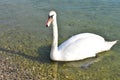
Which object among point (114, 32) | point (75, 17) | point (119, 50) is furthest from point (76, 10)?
point (119, 50)

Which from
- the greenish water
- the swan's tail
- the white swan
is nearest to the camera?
the greenish water

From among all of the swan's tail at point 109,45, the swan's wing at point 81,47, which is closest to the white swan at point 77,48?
the swan's wing at point 81,47

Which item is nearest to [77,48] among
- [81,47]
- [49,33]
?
[81,47]

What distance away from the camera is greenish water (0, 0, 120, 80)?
9.44 meters

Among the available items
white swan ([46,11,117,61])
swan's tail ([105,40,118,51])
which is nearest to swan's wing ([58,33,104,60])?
white swan ([46,11,117,61])

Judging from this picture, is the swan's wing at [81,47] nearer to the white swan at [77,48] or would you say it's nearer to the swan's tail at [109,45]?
the white swan at [77,48]

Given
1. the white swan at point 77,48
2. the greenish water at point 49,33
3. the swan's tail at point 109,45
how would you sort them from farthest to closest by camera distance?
the swan's tail at point 109,45, the white swan at point 77,48, the greenish water at point 49,33

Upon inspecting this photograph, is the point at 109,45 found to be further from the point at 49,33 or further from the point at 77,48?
the point at 49,33

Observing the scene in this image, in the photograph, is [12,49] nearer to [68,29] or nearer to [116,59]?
[68,29]

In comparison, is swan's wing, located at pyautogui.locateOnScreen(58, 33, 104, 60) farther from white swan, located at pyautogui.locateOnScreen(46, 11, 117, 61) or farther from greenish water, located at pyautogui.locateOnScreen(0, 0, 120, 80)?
greenish water, located at pyautogui.locateOnScreen(0, 0, 120, 80)

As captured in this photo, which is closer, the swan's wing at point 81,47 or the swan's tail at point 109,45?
the swan's wing at point 81,47

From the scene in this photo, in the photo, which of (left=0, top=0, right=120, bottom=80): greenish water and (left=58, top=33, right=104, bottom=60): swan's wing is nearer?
(left=0, top=0, right=120, bottom=80): greenish water

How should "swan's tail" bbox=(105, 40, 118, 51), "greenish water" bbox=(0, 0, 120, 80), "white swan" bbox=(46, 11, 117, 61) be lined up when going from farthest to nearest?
"swan's tail" bbox=(105, 40, 118, 51) → "white swan" bbox=(46, 11, 117, 61) → "greenish water" bbox=(0, 0, 120, 80)

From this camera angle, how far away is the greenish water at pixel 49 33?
9.44 meters
